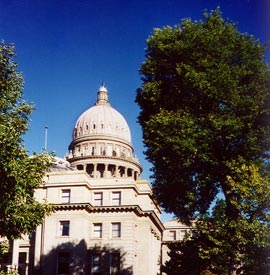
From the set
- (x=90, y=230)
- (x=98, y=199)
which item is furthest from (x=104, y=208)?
(x=90, y=230)

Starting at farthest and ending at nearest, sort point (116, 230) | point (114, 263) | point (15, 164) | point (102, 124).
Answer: point (102, 124)
point (116, 230)
point (114, 263)
point (15, 164)

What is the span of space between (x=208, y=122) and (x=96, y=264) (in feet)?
104

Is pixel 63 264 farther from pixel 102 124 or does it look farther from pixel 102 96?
pixel 102 96

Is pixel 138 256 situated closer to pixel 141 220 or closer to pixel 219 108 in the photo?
pixel 141 220

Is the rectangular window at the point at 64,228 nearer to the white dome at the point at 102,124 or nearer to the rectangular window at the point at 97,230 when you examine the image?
the rectangular window at the point at 97,230

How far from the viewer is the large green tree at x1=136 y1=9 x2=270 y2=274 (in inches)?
1060

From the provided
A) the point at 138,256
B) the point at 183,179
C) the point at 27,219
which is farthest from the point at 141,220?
the point at 27,219

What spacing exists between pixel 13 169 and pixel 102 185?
34574 mm

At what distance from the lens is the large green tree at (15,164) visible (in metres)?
23.2

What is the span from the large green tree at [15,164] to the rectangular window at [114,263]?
3072cm

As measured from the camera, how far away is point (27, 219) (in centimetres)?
2378

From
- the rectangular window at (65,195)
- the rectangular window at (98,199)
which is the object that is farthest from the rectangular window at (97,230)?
the rectangular window at (65,195)

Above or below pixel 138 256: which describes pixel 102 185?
above

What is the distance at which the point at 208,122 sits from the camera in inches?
1102
